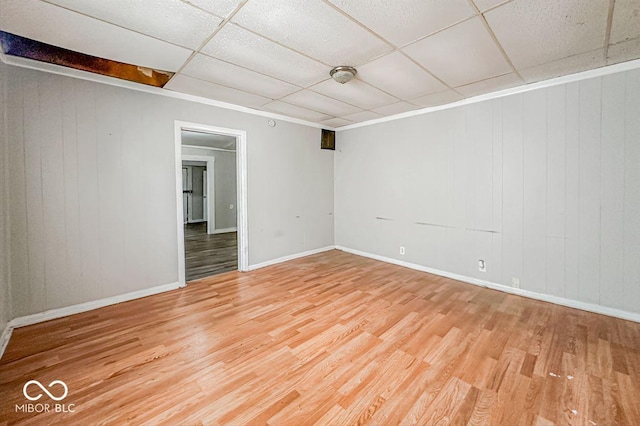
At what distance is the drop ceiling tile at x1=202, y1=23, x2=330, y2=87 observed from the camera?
2150 millimetres

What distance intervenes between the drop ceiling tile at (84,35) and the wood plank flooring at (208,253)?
2.82m

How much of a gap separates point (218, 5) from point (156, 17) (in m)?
0.51

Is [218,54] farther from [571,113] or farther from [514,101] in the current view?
[571,113]

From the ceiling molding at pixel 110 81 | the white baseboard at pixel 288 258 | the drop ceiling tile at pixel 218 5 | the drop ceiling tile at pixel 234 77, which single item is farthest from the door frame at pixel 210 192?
the drop ceiling tile at pixel 218 5

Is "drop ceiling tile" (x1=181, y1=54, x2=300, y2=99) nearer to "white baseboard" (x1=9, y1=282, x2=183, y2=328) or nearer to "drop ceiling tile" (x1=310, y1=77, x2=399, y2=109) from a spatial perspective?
"drop ceiling tile" (x1=310, y1=77, x2=399, y2=109)

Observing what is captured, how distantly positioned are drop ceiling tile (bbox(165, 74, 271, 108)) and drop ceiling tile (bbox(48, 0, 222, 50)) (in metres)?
0.91

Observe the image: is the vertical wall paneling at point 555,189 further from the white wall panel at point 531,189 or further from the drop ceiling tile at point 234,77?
the drop ceiling tile at point 234,77

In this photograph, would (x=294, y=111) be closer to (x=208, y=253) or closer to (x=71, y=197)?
(x=71, y=197)

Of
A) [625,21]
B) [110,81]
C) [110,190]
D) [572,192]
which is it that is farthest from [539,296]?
[110,81]

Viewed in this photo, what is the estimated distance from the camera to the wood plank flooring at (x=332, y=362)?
1551 mm

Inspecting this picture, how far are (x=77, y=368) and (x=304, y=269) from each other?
9.28ft

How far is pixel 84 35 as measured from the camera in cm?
211

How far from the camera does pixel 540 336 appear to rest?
2342 mm

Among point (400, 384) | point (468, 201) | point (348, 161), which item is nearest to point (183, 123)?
point (348, 161)
